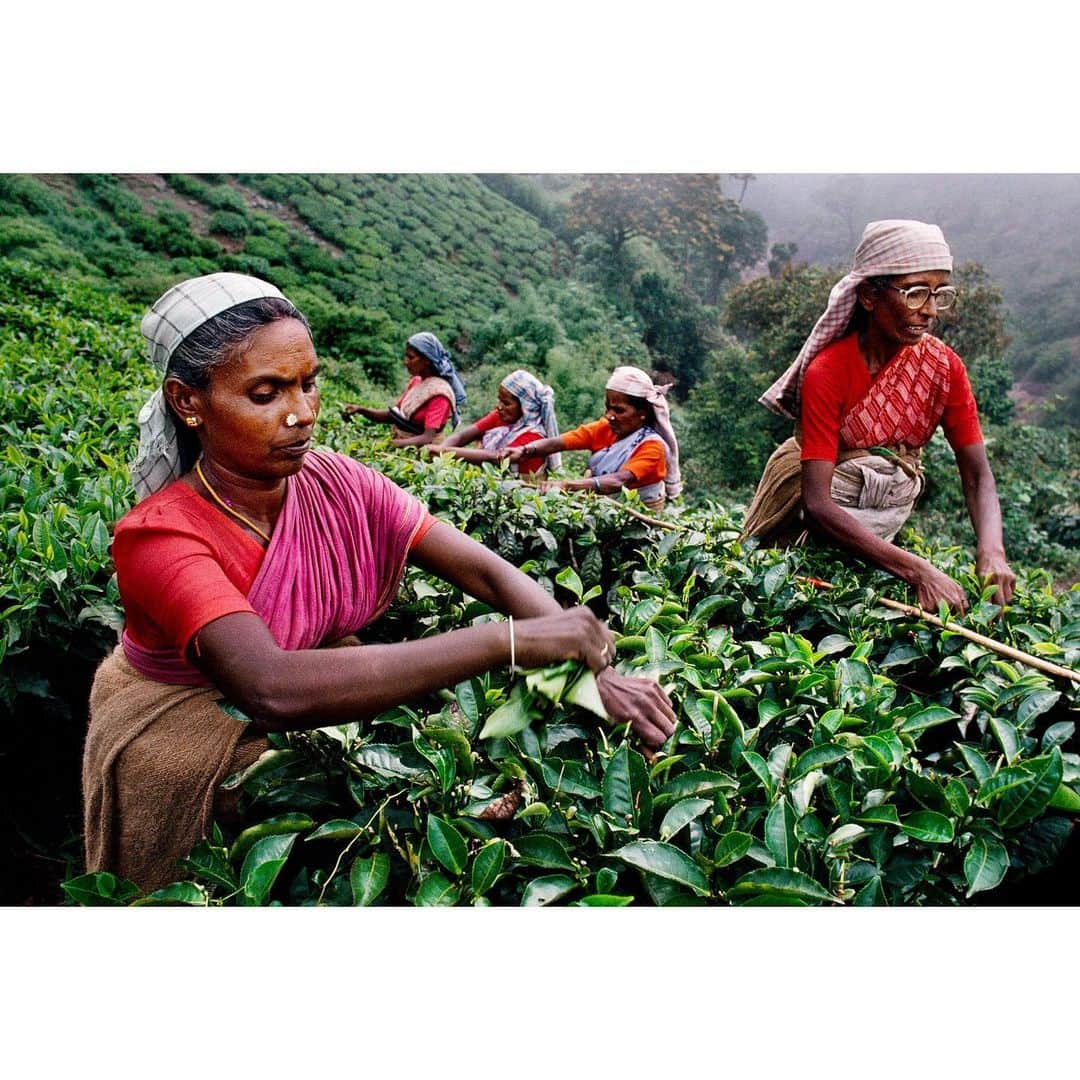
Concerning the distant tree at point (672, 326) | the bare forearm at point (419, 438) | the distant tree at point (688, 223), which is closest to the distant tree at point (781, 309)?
the distant tree at point (672, 326)

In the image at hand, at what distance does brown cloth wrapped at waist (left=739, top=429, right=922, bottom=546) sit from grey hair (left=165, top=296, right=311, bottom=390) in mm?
1827

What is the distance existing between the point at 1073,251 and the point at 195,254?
586 inches

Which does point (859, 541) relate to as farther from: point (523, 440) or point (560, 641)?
point (523, 440)

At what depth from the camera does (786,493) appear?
3.02 m

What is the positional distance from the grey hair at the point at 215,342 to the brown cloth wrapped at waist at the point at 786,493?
5.99 feet

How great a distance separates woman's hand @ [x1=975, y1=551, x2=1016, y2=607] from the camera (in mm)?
2576

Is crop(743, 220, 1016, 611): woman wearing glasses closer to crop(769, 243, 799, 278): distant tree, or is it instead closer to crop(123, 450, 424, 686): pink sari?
crop(123, 450, 424, 686): pink sari

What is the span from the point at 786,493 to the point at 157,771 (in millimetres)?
2195

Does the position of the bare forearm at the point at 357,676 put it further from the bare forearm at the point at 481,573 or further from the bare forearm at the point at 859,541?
the bare forearm at the point at 859,541

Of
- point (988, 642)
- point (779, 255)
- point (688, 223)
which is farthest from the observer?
point (688, 223)

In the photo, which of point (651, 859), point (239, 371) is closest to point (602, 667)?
point (651, 859)

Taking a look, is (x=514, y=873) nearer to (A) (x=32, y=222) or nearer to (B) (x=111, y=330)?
(B) (x=111, y=330)

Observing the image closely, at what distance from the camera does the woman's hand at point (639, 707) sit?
5.42 feet

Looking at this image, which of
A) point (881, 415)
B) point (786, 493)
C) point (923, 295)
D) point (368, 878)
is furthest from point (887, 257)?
point (368, 878)
